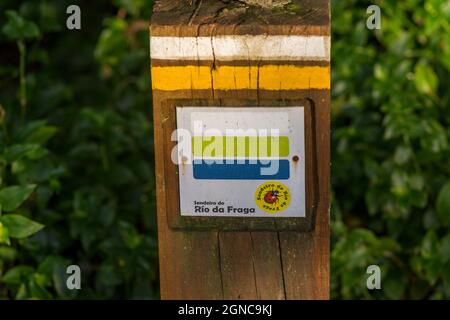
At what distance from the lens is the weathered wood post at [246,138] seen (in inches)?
88.2

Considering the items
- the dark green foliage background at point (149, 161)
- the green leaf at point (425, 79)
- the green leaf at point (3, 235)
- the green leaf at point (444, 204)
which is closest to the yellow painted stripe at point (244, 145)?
the green leaf at point (3, 235)

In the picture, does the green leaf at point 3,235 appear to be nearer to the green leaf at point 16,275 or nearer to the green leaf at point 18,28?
the green leaf at point 16,275

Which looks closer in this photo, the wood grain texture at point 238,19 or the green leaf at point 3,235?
the wood grain texture at point 238,19

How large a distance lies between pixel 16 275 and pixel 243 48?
147 cm

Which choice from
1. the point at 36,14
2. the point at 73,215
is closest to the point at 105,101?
the point at 36,14

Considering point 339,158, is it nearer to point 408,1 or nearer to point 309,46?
point 408,1

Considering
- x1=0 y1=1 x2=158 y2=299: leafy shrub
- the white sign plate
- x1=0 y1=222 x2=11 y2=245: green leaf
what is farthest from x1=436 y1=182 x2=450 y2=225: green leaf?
x1=0 y1=222 x2=11 y2=245: green leaf

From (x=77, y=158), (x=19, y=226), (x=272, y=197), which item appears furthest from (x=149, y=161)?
(x=272, y=197)

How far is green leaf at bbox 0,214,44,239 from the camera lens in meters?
2.99

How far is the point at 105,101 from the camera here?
15.4 ft

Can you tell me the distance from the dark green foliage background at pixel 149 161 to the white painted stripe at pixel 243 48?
115cm

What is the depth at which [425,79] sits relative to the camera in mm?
4004

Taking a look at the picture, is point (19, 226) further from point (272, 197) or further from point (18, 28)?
point (272, 197)

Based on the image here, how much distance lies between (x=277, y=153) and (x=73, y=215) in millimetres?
1484
